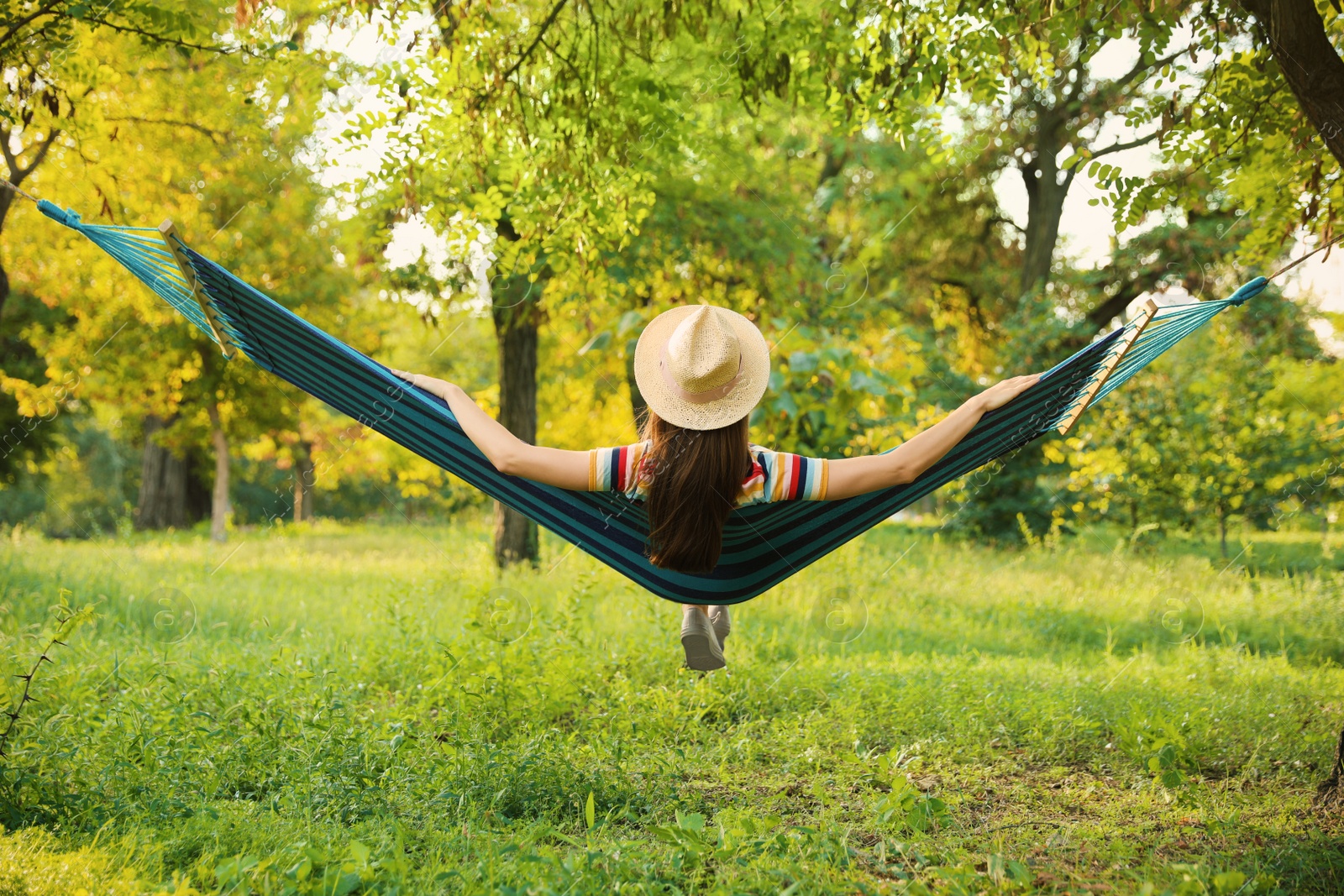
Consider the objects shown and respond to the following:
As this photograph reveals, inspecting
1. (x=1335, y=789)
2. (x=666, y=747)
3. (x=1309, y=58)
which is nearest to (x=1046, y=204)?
(x=1309, y=58)

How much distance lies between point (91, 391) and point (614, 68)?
741 cm

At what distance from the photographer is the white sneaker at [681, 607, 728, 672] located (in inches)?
102

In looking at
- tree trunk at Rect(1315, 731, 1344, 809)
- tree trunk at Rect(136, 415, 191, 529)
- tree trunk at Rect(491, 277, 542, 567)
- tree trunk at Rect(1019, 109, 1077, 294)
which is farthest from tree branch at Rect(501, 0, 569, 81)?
tree trunk at Rect(136, 415, 191, 529)

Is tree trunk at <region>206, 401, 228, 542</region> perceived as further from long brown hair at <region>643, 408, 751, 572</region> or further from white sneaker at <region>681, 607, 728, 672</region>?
long brown hair at <region>643, 408, 751, 572</region>

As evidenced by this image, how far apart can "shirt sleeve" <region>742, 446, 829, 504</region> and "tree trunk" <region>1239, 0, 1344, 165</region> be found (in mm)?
1484

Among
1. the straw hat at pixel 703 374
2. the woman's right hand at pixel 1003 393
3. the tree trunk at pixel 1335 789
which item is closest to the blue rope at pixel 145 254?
the straw hat at pixel 703 374

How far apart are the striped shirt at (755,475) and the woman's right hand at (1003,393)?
1.25 feet

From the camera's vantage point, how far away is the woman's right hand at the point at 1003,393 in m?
2.03

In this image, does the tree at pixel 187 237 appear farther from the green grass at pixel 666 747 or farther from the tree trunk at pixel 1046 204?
the tree trunk at pixel 1046 204

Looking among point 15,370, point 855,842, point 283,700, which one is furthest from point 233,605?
point 15,370

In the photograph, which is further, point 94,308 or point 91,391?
point 91,391

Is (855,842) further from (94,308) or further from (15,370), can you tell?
(15,370)

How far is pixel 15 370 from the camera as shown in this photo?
9.29m

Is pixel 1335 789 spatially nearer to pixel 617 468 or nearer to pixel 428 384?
pixel 617 468
